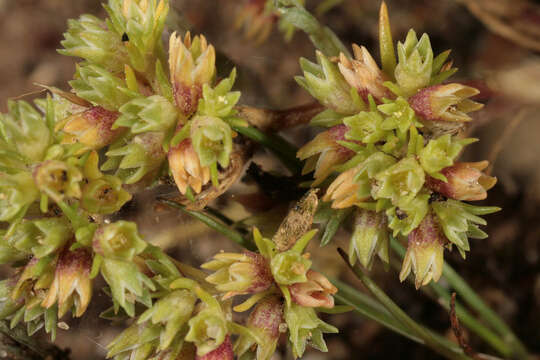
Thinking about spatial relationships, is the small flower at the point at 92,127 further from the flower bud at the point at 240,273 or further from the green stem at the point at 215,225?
the flower bud at the point at 240,273

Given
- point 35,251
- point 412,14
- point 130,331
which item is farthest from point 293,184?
point 412,14

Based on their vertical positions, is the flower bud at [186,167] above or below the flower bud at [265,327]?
above

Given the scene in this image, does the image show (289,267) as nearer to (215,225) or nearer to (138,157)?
(215,225)

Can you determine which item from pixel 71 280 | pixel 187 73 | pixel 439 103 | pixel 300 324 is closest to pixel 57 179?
pixel 71 280

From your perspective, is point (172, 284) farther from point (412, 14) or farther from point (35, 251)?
point (412, 14)

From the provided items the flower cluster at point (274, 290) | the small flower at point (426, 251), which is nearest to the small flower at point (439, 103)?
the small flower at point (426, 251)

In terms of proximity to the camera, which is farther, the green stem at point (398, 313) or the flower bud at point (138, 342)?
the green stem at point (398, 313)
